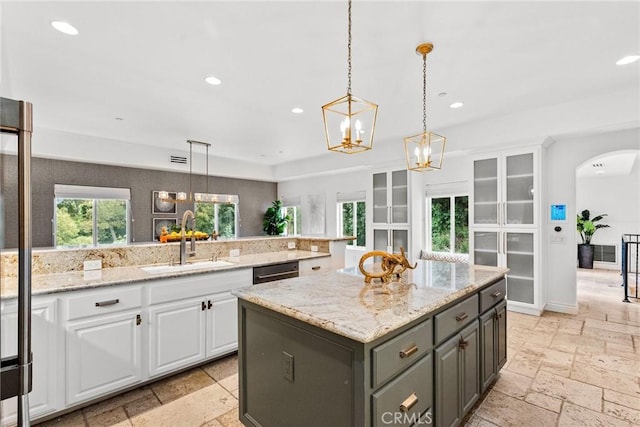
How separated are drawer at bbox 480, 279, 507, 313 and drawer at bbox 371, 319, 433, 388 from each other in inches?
32.0

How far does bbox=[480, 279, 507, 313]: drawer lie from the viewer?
2238 mm

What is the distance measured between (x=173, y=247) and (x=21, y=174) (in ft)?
8.93

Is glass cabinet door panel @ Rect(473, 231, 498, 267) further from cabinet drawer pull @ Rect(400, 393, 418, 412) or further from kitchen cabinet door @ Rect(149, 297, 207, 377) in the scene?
kitchen cabinet door @ Rect(149, 297, 207, 377)

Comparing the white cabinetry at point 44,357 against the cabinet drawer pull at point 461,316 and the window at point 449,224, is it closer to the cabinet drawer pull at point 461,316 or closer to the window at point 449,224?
the cabinet drawer pull at point 461,316

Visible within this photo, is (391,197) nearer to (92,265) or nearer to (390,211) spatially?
(390,211)

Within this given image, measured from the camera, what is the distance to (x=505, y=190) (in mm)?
4531

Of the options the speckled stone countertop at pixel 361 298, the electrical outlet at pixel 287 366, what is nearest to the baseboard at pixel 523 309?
the speckled stone countertop at pixel 361 298

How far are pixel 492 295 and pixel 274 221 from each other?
6487 millimetres

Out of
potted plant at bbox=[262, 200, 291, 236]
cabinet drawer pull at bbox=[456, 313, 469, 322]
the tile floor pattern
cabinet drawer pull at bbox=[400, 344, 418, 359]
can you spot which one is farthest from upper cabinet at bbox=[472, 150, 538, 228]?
potted plant at bbox=[262, 200, 291, 236]

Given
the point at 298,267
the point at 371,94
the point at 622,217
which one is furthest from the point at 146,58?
the point at 622,217

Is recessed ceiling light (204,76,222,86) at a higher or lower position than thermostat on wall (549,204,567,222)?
higher

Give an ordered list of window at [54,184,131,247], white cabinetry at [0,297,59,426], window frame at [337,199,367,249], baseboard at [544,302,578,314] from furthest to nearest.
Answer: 1. window frame at [337,199,367,249]
2. window at [54,184,131,247]
3. baseboard at [544,302,578,314]
4. white cabinetry at [0,297,59,426]

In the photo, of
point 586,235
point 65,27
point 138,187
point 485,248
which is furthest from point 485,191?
point 138,187

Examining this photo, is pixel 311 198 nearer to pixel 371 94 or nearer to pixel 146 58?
pixel 371 94
